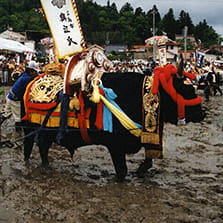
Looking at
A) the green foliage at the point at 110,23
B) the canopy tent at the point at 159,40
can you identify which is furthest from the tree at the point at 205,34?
the canopy tent at the point at 159,40

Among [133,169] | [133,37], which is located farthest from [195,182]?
[133,37]

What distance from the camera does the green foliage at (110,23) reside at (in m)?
76.1

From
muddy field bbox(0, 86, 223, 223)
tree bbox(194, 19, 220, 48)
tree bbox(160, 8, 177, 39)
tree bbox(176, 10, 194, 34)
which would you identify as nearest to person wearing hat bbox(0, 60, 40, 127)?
muddy field bbox(0, 86, 223, 223)

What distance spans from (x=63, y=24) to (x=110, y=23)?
8901cm

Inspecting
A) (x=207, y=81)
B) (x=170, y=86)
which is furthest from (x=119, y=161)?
(x=207, y=81)

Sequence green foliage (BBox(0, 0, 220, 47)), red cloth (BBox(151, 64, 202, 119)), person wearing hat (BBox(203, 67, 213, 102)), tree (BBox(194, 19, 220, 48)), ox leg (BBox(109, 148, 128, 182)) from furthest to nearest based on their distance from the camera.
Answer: tree (BBox(194, 19, 220, 48)) → green foliage (BBox(0, 0, 220, 47)) → person wearing hat (BBox(203, 67, 213, 102)) → ox leg (BBox(109, 148, 128, 182)) → red cloth (BBox(151, 64, 202, 119))

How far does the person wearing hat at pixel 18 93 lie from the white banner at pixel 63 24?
1.11 metres

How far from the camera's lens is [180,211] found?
13.3 feet

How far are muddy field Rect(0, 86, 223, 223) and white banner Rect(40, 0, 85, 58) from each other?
6.56 feet

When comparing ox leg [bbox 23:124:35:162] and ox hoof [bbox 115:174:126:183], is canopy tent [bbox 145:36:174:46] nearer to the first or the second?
ox leg [bbox 23:124:35:162]

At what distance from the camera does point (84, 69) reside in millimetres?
4699

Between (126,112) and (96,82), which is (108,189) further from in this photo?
(96,82)

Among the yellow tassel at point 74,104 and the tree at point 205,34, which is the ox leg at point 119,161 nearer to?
the yellow tassel at point 74,104

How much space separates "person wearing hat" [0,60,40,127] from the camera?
19.3 feet
